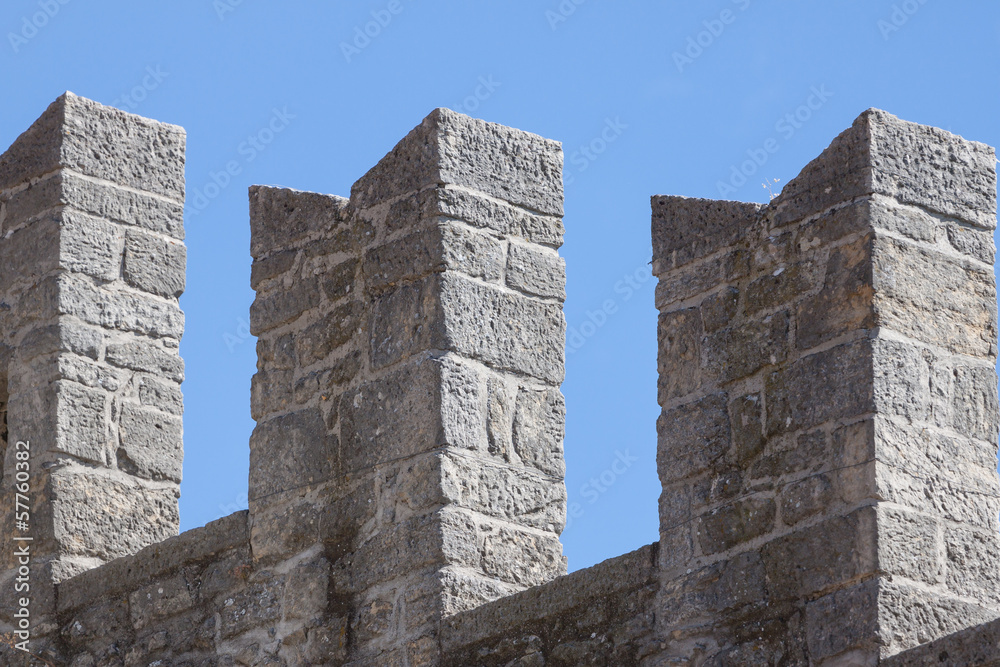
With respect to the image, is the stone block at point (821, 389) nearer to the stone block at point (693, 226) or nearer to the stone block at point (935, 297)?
the stone block at point (935, 297)

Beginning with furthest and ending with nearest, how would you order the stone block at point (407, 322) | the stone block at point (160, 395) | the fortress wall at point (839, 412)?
the stone block at point (160, 395) < the stone block at point (407, 322) < the fortress wall at point (839, 412)

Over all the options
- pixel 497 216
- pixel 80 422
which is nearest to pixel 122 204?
pixel 80 422

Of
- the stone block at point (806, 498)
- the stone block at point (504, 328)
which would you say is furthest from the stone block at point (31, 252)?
the stone block at point (806, 498)

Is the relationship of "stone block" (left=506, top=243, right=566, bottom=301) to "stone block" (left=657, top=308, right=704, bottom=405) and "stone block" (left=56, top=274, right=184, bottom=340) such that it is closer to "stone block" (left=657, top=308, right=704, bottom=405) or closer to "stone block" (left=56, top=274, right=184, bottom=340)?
"stone block" (left=657, top=308, right=704, bottom=405)

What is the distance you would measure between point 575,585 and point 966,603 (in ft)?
3.30

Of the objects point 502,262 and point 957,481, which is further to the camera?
point 502,262

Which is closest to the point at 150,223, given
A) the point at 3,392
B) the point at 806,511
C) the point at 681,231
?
the point at 3,392

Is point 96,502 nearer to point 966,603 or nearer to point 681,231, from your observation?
point 681,231

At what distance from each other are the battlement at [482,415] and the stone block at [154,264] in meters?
0.01

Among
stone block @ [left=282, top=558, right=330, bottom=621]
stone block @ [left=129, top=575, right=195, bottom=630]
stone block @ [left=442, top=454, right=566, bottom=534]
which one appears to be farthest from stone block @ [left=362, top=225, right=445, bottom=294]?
stone block @ [left=129, top=575, right=195, bottom=630]

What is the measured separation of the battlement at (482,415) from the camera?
4.45m

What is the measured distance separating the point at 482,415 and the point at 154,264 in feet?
6.67

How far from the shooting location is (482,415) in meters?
5.32

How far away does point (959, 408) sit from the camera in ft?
15.0
